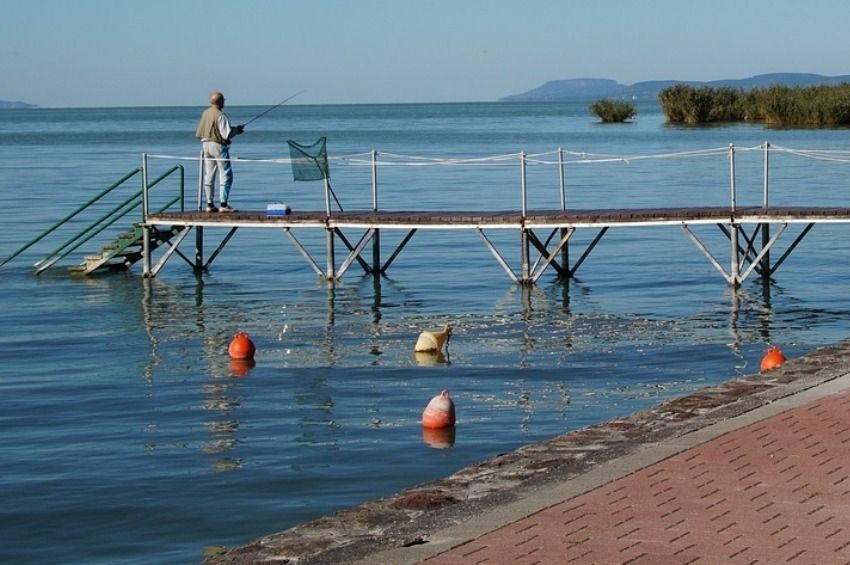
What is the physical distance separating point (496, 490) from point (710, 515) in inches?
56.7

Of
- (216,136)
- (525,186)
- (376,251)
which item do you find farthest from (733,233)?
(525,186)

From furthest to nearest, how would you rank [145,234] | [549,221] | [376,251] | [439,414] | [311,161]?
1. [145,234]
2. [376,251]
3. [311,161]
4. [549,221]
5. [439,414]

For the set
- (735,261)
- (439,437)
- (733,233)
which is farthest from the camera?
(735,261)

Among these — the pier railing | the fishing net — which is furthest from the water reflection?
the pier railing

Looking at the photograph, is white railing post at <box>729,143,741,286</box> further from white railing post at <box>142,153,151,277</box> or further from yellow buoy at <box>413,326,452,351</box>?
white railing post at <box>142,153,151,277</box>

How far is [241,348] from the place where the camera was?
65.2 feet

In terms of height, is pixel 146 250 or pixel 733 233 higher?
pixel 733 233

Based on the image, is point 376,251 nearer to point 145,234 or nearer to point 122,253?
point 145,234

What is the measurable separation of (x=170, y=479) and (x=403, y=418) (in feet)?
10.8

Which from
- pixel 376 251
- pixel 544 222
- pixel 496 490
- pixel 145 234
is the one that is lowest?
pixel 496 490

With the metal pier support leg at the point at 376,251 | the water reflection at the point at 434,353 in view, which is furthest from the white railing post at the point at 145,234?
the metal pier support leg at the point at 376,251

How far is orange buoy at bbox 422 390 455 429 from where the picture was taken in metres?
15.0

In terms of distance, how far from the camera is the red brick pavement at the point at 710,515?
24.6 feet

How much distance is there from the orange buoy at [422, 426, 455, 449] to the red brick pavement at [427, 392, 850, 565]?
489cm
